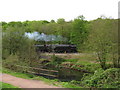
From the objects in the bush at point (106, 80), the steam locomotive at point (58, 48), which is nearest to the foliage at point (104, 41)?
the bush at point (106, 80)

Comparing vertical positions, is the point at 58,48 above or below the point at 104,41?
below

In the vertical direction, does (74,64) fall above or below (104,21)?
below

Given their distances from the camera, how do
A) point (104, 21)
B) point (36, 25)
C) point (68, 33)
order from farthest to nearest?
point (36, 25), point (68, 33), point (104, 21)

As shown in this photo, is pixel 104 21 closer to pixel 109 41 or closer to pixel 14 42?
pixel 109 41

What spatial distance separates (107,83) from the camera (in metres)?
13.4

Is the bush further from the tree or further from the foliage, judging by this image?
the tree

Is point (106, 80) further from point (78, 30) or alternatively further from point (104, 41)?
point (78, 30)

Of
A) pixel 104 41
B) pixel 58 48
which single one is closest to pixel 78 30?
pixel 58 48

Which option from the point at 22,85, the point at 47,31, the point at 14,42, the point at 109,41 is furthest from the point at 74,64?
the point at 47,31

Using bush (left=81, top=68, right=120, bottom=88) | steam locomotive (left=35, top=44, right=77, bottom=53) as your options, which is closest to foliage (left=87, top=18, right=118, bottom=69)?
bush (left=81, top=68, right=120, bottom=88)

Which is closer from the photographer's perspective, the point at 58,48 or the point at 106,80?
the point at 106,80

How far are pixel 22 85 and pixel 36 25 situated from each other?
36203 mm

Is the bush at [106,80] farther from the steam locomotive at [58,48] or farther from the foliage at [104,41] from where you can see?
the steam locomotive at [58,48]

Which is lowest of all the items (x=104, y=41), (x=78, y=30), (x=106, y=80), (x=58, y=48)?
(x=106, y=80)
